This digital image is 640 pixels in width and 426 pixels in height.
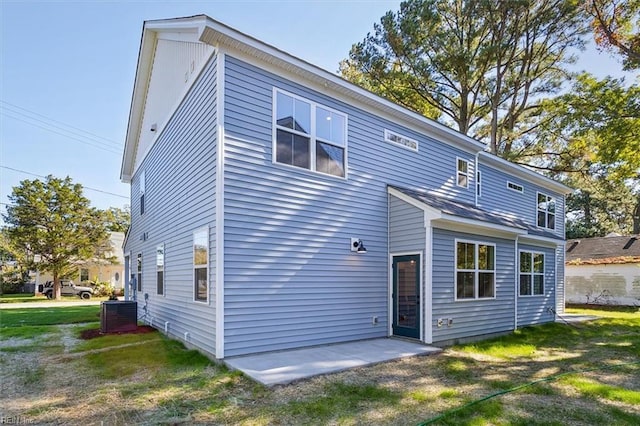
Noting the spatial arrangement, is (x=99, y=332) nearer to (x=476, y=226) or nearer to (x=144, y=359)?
(x=144, y=359)

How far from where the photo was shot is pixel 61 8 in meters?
10.3

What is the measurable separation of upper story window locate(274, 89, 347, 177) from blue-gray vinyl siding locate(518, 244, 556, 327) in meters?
6.67

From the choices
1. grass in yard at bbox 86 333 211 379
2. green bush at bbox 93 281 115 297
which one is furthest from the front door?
green bush at bbox 93 281 115 297

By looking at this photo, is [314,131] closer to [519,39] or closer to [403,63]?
[403,63]

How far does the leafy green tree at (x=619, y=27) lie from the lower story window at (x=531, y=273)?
737cm

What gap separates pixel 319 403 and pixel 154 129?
9042mm

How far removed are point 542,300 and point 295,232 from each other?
29.5 ft

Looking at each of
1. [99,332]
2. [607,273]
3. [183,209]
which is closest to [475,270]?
[183,209]

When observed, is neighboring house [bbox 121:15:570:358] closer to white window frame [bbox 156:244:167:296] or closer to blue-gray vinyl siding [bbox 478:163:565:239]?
white window frame [bbox 156:244:167:296]

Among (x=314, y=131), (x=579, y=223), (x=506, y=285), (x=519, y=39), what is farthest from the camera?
(x=579, y=223)

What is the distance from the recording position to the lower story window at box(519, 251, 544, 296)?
11105mm

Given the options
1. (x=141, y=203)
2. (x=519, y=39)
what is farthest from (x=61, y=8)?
(x=519, y=39)

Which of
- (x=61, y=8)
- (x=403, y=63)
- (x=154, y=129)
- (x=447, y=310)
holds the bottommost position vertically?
(x=447, y=310)

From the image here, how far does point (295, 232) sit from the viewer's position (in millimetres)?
6887
